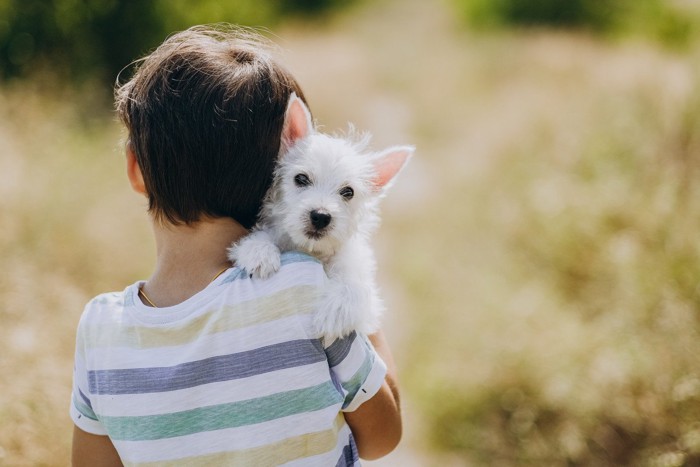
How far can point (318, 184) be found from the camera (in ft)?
6.75

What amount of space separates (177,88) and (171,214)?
1.14 ft

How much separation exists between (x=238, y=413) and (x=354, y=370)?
32 centimetres

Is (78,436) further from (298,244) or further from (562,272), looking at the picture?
(562,272)

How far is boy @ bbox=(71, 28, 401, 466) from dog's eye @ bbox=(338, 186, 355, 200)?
0.36 m

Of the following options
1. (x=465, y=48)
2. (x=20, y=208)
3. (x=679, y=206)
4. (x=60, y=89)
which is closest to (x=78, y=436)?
(x=20, y=208)

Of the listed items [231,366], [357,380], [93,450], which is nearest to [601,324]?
[357,380]

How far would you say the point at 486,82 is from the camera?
38.4 feet

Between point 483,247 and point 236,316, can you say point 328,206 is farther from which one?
point 483,247

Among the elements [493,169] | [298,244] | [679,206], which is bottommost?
[493,169]

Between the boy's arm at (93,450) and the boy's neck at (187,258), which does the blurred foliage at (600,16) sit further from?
the boy's arm at (93,450)

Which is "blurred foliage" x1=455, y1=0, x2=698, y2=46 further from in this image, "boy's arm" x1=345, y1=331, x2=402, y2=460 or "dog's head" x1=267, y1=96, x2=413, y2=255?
"boy's arm" x1=345, y1=331, x2=402, y2=460

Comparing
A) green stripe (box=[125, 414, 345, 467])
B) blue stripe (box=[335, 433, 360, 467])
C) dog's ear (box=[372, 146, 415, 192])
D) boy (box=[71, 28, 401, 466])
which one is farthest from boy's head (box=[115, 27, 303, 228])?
blue stripe (box=[335, 433, 360, 467])

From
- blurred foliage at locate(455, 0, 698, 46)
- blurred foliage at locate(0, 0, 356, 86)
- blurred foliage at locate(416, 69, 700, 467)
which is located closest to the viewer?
blurred foliage at locate(416, 69, 700, 467)

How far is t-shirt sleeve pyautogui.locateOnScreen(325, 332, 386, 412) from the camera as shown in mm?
1643
